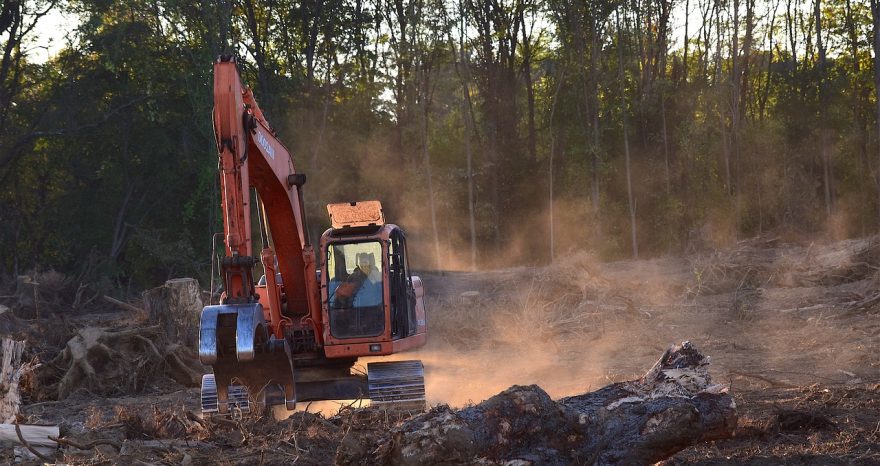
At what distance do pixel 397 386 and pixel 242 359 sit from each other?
2.41 metres

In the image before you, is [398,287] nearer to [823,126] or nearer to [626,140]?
[626,140]

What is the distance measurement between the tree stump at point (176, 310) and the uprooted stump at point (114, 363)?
0.50 meters

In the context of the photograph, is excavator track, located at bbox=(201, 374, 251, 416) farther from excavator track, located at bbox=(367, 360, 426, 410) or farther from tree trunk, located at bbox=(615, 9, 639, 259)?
tree trunk, located at bbox=(615, 9, 639, 259)

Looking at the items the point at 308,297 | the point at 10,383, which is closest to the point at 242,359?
the point at 10,383

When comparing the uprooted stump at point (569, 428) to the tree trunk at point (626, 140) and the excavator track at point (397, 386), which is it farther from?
the tree trunk at point (626, 140)

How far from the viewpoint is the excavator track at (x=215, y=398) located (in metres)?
10.3

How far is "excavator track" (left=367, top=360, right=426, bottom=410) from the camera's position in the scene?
10.9 meters

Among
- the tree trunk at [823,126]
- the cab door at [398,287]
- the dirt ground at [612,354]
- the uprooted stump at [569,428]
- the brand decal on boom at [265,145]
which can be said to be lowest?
the dirt ground at [612,354]

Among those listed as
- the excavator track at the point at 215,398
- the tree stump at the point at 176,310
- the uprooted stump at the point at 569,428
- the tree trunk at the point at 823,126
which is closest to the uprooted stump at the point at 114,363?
the tree stump at the point at 176,310

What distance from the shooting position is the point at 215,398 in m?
10.7

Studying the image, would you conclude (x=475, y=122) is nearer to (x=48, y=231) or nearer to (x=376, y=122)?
(x=376, y=122)

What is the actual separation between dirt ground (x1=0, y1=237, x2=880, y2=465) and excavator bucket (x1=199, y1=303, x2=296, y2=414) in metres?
0.58

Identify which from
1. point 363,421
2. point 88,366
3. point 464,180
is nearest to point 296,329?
point 363,421

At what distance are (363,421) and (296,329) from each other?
225 cm
